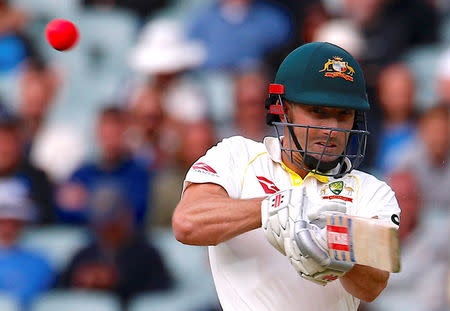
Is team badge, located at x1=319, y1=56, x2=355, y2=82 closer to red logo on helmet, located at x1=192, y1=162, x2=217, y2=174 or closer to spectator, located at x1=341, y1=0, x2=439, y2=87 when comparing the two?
red logo on helmet, located at x1=192, y1=162, x2=217, y2=174

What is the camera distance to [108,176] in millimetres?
7613

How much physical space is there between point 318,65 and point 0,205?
4828 millimetres

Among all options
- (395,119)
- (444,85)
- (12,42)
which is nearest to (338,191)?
(395,119)

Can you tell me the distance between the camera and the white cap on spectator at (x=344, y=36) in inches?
297

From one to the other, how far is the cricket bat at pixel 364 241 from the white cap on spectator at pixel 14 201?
5283 millimetres

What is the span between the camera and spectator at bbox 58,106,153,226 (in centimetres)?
754

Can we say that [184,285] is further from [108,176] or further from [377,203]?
[377,203]

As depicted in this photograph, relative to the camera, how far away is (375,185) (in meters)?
3.60

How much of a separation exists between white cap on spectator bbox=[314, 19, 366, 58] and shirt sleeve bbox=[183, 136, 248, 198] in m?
4.09

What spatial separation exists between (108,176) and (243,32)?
1853 mm

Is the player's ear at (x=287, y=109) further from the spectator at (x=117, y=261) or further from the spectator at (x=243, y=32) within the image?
the spectator at (x=243, y=32)

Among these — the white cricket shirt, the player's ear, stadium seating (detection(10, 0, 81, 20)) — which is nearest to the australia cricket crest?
the white cricket shirt

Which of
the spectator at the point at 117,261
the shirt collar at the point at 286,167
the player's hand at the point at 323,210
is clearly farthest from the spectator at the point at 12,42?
the player's hand at the point at 323,210

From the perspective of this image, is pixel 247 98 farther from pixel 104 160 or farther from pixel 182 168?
pixel 104 160
